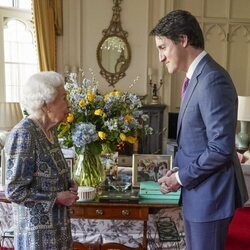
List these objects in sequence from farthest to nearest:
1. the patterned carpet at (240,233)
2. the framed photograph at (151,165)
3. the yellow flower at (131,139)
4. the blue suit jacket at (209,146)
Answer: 1. the patterned carpet at (240,233)
2. the framed photograph at (151,165)
3. the yellow flower at (131,139)
4. the blue suit jacket at (209,146)

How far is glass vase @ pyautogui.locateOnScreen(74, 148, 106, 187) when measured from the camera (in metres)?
1.99

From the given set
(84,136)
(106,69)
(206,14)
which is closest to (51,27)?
(106,69)

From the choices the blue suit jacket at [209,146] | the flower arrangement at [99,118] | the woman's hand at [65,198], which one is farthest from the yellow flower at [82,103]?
the blue suit jacket at [209,146]

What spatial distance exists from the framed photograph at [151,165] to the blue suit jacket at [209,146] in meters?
0.62

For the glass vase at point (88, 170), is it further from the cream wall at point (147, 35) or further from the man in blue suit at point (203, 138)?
the cream wall at point (147, 35)

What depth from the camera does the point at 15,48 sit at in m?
5.44

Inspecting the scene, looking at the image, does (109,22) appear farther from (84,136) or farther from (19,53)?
(84,136)

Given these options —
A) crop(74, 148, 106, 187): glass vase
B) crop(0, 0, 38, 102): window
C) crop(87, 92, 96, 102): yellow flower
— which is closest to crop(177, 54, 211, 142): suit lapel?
crop(87, 92, 96, 102): yellow flower

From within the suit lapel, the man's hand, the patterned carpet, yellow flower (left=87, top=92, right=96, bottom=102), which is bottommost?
the patterned carpet

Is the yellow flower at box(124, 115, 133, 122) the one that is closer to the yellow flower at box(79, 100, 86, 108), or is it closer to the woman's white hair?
the yellow flower at box(79, 100, 86, 108)

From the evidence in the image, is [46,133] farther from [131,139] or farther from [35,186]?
[131,139]

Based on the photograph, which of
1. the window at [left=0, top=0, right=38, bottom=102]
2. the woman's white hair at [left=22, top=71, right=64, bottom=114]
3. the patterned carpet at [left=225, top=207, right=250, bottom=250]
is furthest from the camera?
the window at [left=0, top=0, right=38, bottom=102]

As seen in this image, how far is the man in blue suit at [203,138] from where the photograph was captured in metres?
1.22

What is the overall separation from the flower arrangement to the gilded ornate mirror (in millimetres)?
3898
